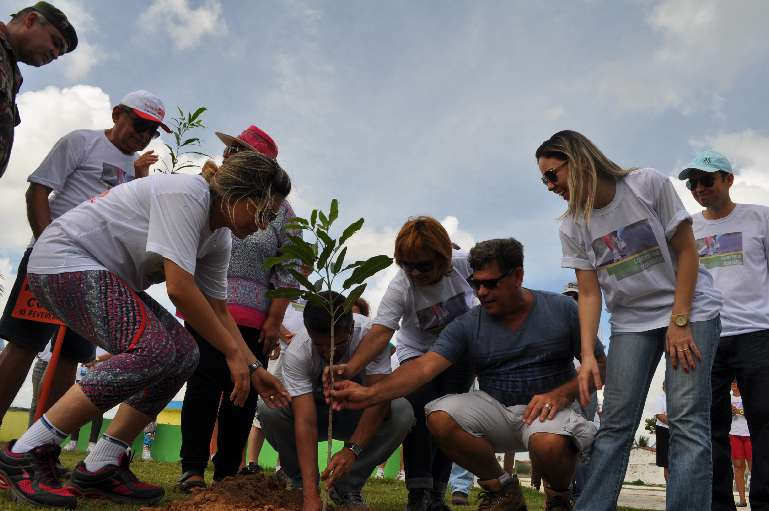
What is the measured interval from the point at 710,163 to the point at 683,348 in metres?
1.90

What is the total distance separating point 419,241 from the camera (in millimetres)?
3889

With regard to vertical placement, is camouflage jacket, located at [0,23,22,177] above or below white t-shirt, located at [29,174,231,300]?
above

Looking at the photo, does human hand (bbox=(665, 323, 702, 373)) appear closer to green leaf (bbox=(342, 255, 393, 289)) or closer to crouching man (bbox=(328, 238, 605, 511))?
crouching man (bbox=(328, 238, 605, 511))

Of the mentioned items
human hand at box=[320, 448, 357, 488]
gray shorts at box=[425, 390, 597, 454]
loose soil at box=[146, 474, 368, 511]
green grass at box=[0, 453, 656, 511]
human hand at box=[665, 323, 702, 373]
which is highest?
human hand at box=[665, 323, 702, 373]

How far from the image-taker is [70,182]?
4172mm

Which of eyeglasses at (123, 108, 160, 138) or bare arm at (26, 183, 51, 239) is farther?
eyeglasses at (123, 108, 160, 138)

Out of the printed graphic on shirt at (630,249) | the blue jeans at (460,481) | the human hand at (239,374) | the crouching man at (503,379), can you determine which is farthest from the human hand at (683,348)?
the blue jeans at (460,481)

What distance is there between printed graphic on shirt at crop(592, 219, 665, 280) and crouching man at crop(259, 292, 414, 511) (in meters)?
1.31

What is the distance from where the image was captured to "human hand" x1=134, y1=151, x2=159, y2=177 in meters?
4.45

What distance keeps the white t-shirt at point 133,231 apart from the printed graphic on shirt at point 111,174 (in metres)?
1.20

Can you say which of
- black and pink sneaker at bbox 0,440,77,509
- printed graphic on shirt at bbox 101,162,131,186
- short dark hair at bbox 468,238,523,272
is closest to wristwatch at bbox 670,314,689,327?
short dark hair at bbox 468,238,523,272

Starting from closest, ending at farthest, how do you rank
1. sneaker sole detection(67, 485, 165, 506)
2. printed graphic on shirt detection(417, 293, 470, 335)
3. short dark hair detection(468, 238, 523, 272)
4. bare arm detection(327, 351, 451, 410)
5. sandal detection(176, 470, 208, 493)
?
sneaker sole detection(67, 485, 165, 506) < bare arm detection(327, 351, 451, 410) < short dark hair detection(468, 238, 523, 272) < sandal detection(176, 470, 208, 493) < printed graphic on shirt detection(417, 293, 470, 335)

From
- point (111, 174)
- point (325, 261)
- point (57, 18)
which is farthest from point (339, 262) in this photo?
point (111, 174)

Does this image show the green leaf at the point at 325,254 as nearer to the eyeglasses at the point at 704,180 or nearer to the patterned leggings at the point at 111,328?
the patterned leggings at the point at 111,328
